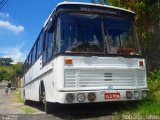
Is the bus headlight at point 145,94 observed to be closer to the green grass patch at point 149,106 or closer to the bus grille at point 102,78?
the green grass patch at point 149,106

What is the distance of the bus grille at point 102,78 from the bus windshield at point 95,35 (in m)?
0.61

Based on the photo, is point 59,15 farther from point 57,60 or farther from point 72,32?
point 57,60

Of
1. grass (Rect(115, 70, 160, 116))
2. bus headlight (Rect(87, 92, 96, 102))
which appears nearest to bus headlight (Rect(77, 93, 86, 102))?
bus headlight (Rect(87, 92, 96, 102))

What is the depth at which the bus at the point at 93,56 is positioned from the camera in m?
9.28

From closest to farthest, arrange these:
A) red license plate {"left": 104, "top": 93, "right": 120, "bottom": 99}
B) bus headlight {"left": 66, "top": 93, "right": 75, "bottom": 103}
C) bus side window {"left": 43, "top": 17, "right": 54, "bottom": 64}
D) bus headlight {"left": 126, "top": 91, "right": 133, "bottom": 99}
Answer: bus headlight {"left": 66, "top": 93, "right": 75, "bottom": 103} → red license plate {"left": 104, "top": 93, "right": 120, "bottom": 99} → bus headlight {"left": 126, "top": 91, "right": 133, "bottom": 99} → bus side window {"left": 43, "top": 17, "right": 54, "bottom": 64}

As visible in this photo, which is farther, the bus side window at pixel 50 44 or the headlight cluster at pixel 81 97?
the bus side window at pixel 50 44

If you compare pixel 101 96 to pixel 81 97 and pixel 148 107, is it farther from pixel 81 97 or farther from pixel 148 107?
pixel 148 107

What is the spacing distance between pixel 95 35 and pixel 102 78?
50.1 inches

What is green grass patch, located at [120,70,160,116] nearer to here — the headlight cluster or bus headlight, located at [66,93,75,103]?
the headlight cluster

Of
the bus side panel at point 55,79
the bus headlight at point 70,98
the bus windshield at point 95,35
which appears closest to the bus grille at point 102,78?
the bus side panel at point 55,79

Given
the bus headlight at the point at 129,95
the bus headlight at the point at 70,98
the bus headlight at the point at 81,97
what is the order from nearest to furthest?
the bus headlight at the point at 70,98, the bus headlight at the point at 81,97, the bus headlight at the point at 129,95

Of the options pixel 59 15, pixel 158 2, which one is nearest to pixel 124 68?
pixel 59 15

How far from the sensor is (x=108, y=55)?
9.80 m

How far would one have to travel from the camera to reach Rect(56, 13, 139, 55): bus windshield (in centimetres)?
961
